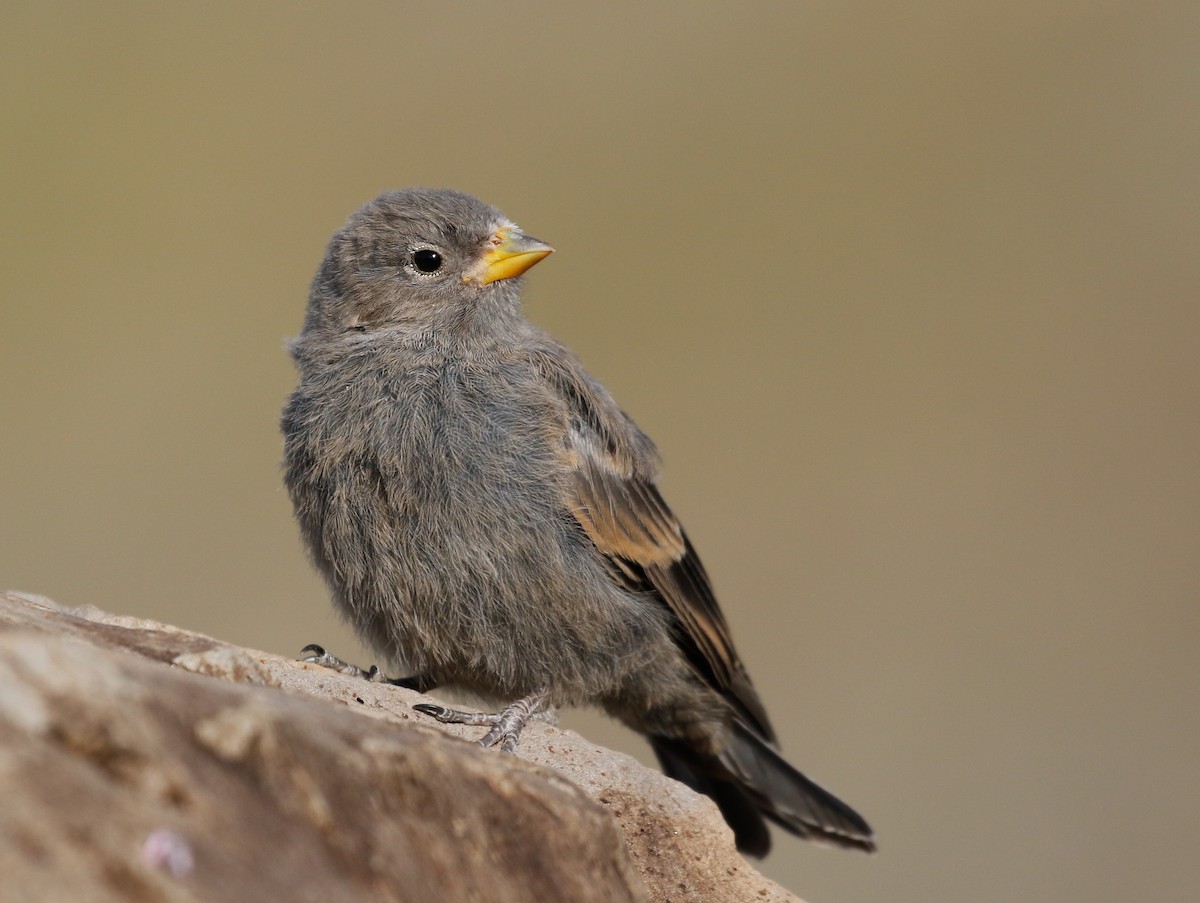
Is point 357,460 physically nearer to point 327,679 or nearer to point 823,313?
point 327,679

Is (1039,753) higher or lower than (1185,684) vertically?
lower

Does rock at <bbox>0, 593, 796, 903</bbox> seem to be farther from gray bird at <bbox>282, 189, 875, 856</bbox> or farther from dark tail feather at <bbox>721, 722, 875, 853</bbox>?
dark tail feather at <bbox>721, 722, 875, 853</bbox>

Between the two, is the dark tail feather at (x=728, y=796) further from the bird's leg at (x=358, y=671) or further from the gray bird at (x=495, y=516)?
the bird's leg at (x=358, y=671)

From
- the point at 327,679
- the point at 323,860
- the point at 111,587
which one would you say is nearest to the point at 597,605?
the point at 327,679

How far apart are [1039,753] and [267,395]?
720cm

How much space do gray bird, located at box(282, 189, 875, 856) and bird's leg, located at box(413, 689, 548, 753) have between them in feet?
0.04

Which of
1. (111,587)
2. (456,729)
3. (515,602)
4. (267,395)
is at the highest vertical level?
(515,602)

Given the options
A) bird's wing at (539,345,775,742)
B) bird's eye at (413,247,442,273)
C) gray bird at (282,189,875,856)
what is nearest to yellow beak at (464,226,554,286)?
gray bird at (282,189,875,856)

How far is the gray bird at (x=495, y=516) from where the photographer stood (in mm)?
5773

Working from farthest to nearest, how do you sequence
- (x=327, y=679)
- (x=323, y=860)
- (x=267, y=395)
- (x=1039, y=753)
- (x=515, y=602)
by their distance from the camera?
Answer: 1. (x=267, y=395)
2. (x=1039, y=753)
3. (x=515, y=602)
4. (x=327, y=679)
5. (x=323, y=860)

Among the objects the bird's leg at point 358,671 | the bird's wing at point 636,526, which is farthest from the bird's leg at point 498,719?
the bird's wing at point 636,526

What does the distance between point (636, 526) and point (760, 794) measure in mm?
1451

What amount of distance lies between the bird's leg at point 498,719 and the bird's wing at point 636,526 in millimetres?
811

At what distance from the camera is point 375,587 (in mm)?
5820
